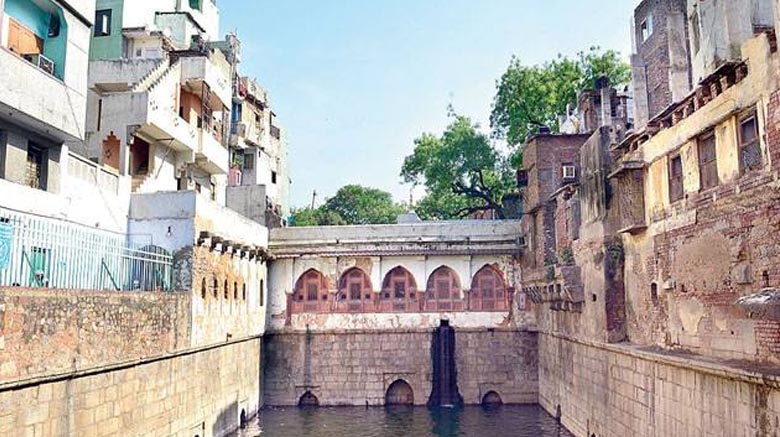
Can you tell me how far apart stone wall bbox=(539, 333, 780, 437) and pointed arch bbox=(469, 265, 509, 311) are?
12.8ft

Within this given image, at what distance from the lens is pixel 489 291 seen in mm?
22266

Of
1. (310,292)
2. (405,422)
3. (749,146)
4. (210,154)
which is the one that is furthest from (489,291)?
(749,146)

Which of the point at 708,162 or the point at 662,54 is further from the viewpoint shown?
the point at 662,54

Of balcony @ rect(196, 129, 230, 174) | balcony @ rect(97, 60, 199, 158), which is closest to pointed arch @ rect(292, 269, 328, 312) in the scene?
balcony @ rect(196, 129, 230, 174)

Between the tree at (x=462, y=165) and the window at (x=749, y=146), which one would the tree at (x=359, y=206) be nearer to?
the tree at (x=462, y=165)

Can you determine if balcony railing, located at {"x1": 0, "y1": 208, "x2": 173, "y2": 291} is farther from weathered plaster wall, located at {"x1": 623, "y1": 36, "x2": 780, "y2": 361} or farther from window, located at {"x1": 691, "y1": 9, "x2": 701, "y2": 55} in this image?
window, located at {"x1": 691, "y1": 9, "x2": 701, "y2": 55}

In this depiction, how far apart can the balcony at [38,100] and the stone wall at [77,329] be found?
11.1 feet

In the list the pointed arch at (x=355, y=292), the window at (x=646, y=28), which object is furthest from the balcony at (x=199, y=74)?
the window at (x=646, y=28)

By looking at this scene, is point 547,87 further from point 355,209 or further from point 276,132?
point 355,209

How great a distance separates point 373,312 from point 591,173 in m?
10.1

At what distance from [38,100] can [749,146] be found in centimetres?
1112

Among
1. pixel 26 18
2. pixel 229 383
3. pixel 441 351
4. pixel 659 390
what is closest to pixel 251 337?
pixel 229 383

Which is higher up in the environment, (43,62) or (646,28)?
(646,28)

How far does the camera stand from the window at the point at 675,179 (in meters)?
10.9
